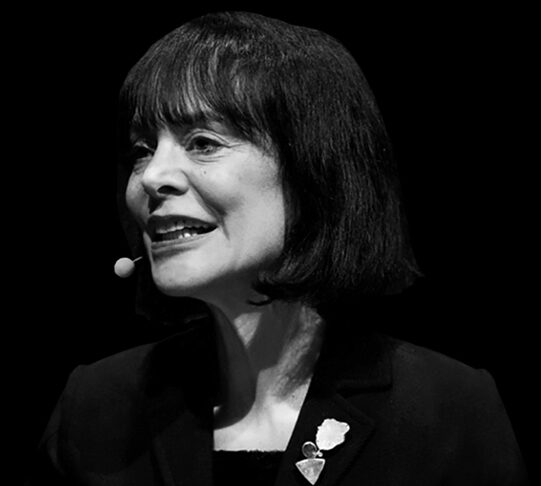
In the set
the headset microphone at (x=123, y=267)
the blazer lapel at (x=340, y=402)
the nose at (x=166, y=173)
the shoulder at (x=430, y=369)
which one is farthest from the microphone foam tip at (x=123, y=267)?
the shoulder at (x=430, y=369)

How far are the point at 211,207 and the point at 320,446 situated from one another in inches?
16.6

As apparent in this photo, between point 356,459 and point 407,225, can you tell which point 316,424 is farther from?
point 407,225

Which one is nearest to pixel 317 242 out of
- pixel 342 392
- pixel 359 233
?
pixel 359 233

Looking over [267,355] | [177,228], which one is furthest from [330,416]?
[177,228]

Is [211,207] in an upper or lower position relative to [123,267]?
upper

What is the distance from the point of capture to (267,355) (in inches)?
95.1

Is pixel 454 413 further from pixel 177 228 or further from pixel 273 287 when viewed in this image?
pixel 177 228

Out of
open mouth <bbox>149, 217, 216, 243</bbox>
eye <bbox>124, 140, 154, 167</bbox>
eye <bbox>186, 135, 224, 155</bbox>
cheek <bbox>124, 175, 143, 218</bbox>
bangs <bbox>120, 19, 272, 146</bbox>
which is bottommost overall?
open mouth <bbox>149, 217, 216, 243</bbox>

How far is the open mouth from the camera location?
2295 mm

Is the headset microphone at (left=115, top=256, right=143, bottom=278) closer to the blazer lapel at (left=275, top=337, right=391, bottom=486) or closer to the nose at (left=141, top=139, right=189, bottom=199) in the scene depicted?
the nose at (left=141, top=139, right=189, bottom=199)

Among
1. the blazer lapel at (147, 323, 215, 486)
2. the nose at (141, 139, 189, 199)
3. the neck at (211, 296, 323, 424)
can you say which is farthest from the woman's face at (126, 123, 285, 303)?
the blazer lapel at (147, 323, 215, 486)

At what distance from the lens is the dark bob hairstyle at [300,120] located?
2271 mm

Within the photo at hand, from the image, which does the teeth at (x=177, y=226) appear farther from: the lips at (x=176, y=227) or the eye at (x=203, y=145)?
the eye at (x=203, y=145)

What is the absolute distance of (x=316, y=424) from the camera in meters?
2.34
